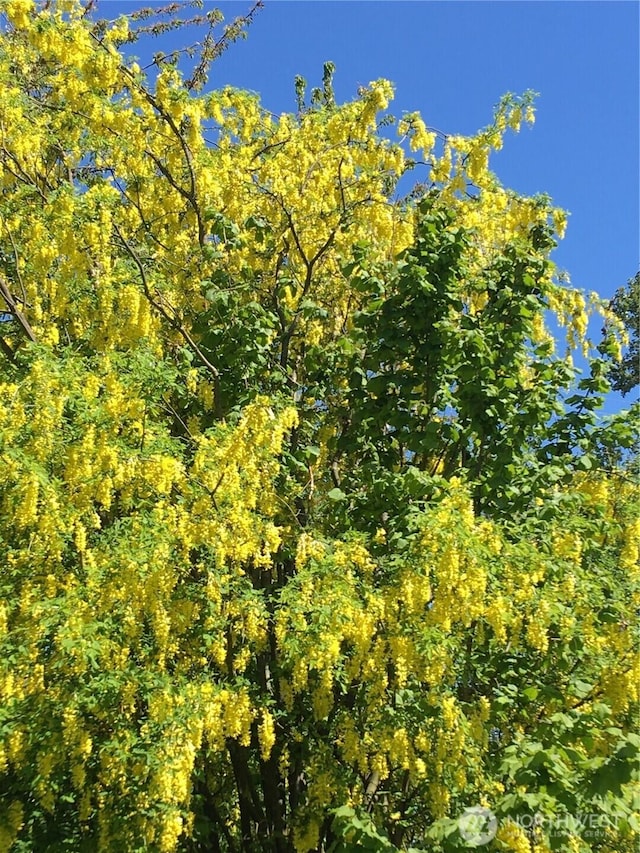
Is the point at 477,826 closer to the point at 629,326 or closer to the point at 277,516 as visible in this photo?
the point at 277,516

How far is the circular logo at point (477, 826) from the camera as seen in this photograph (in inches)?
140

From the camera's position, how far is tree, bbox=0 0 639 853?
3.91 meters

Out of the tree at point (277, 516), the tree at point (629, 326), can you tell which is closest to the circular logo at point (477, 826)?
the tree at point (277, 516)

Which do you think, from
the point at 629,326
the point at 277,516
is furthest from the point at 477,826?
the point at 629,326

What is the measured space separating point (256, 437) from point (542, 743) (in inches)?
90.8

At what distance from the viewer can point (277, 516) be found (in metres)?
5.46

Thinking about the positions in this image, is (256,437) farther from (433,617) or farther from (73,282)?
(73,282)

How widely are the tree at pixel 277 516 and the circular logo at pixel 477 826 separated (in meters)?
0.07

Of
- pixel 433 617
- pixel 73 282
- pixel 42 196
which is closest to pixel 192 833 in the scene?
pixel 433 617

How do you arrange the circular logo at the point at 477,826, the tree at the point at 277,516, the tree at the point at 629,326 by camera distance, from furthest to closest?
the tree at the point at 629,326
the tree at the point at 277,516
the circular logo at the point at 477,826

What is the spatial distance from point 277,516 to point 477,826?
2.48 meters

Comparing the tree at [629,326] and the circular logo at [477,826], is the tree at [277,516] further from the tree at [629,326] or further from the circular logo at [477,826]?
the tree at [629,326]

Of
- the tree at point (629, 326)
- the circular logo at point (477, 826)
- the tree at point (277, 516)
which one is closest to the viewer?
the circular logo at point (477, 826)

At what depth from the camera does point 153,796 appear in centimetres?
371
